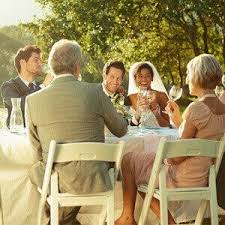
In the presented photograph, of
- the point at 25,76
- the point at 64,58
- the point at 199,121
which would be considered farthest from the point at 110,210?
the point at 25,76

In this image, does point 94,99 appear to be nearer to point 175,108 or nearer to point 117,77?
point 175,108

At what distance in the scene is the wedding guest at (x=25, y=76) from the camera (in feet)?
21.2

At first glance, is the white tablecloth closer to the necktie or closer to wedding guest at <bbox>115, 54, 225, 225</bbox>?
wedding guest at <bbox>115, 54, 225, 225</bbox>

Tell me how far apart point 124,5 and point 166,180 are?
16469 millimetres

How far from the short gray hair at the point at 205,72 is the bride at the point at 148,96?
3.08ft

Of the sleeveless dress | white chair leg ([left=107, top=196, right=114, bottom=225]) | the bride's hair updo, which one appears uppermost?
the bride's hair updo

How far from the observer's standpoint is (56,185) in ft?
14.7

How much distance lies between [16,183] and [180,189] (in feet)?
4.07

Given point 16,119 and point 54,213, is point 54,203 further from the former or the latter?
point 16,119

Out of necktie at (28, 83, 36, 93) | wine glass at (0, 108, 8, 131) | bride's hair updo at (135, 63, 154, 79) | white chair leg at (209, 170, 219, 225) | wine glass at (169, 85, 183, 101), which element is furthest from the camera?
bride's hair updo at (135, 63, 154, 79)

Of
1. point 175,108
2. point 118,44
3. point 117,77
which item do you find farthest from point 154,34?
point 175,108

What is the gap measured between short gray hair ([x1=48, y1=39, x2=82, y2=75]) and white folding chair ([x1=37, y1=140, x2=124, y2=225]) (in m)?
0.56

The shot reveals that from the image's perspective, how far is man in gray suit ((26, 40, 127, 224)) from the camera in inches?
176

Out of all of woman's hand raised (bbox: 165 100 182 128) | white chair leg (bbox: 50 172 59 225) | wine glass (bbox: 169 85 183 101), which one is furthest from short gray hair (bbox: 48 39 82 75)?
wine glass (bbox: 169 85 183 101)
